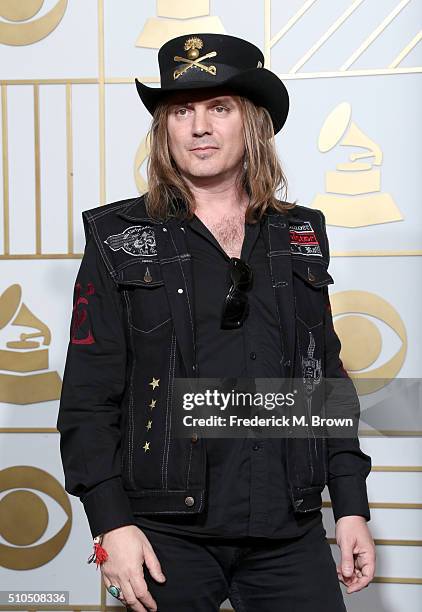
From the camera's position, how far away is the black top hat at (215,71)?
170 centimetres

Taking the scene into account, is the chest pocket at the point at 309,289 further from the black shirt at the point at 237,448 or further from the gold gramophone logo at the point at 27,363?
the gold gramophone logo at the point at 27,363

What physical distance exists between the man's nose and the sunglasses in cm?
26

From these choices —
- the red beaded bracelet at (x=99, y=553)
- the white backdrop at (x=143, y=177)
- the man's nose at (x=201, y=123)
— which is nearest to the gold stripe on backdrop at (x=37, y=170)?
the white backdrop at (x=143, y=177)

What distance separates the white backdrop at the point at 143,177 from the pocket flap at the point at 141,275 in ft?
3.09

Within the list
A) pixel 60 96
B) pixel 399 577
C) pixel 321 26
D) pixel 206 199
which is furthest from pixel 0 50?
pixel 399 577

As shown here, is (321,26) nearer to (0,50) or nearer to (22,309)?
(0,50)

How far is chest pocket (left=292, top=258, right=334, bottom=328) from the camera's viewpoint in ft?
5.54

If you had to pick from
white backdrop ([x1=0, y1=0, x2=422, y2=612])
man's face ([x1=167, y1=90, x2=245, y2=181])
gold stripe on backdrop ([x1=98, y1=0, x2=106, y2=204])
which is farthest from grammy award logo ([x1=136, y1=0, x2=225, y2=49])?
man's face ([x1=167, y1=90, x2=245, y2=181])

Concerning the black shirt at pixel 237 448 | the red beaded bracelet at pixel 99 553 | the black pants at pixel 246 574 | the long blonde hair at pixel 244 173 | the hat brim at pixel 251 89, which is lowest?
the black pants at pixel 246 574

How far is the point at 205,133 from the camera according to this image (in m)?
1.68

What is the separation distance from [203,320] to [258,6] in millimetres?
1243

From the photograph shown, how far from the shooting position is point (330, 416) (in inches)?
68.0

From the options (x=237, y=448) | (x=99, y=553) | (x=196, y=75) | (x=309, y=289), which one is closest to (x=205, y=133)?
(x=196, y=75)

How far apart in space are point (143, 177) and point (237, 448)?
1.16 m
